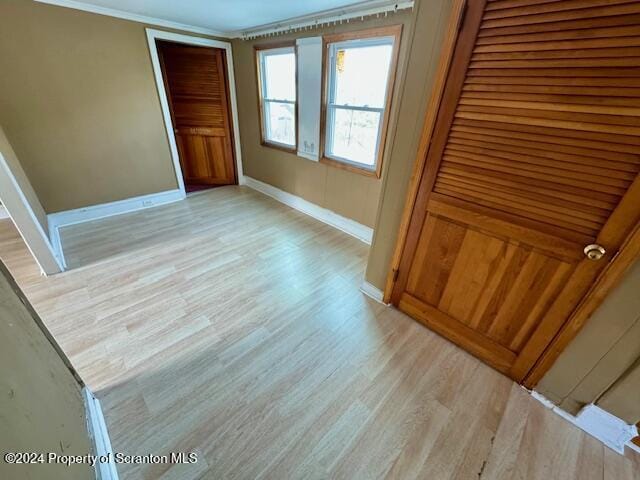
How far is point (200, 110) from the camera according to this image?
3854 mm

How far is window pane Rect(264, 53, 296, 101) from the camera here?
3.09 m

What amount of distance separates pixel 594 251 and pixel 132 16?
4.29 m

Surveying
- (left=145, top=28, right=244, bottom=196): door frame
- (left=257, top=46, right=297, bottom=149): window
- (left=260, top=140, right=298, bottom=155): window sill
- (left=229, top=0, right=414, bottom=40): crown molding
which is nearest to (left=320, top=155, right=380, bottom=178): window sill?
(left=260, top=140, right=298, bottom=155): window sill

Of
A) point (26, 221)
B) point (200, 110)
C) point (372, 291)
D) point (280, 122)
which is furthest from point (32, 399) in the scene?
point (200, 110)

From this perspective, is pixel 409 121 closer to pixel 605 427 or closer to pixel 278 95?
pixel 605 427

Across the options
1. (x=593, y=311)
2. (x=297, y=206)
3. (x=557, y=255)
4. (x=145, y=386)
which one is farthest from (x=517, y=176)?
(x=297, y=206)

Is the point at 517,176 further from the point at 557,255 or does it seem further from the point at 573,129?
the point at 557,255

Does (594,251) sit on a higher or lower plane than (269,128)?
lower

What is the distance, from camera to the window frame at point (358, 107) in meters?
2.12

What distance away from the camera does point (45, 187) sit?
8.85 feet

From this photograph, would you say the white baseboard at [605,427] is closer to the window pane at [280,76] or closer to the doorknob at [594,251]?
the doorknob at [594,251]

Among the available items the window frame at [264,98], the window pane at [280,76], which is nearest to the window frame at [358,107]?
the window frame at [264,98]

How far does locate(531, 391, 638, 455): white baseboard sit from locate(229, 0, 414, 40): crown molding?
2826 millimetres

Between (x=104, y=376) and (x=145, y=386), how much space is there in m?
0.26
